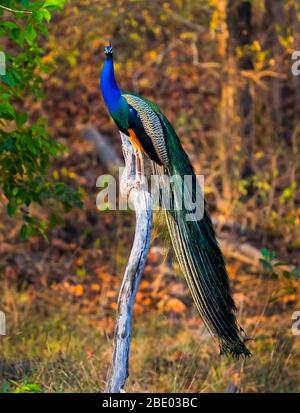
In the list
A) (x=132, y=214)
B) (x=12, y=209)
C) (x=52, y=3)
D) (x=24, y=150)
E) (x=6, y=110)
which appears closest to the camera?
(x=52, y=3)

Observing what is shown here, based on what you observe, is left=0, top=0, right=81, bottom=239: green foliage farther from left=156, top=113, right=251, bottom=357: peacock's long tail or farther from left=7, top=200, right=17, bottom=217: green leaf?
left=156, top=113, right=251, bottom=357: peacock's long tail

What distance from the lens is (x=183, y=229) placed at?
4.27 metres

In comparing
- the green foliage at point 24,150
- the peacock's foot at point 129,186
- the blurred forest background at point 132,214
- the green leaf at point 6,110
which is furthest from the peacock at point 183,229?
the blurred forest background at point 132,214

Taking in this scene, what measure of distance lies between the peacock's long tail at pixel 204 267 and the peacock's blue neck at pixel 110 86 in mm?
256

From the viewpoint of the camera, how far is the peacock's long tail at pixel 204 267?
13.7ft

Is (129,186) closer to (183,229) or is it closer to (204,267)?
(183,229)

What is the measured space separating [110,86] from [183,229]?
0.75 meters

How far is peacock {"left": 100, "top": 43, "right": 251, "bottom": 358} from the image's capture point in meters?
4.18

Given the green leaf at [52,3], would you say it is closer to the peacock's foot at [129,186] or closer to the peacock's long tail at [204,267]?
the peacock's long tail at [204,267]

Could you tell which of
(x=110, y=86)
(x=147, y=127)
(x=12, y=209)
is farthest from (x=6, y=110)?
(x=12, y=209)

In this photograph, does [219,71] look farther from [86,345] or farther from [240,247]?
[86,345]

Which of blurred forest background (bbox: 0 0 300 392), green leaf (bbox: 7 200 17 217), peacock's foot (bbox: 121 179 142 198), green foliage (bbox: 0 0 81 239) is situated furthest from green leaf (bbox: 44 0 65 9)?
green leaf (bbox: 7 200 17 217)
